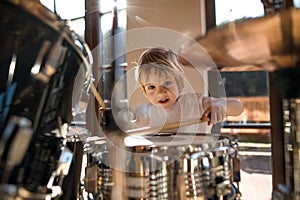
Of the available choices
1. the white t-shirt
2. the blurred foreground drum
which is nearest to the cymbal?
the blurred foreground drum

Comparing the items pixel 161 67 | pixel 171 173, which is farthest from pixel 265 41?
pixel 161 67

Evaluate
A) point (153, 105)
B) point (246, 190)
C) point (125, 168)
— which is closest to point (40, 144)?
point (125, 168)

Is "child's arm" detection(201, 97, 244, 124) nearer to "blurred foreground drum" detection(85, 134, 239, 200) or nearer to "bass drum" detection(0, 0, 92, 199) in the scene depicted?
"blurred foreground drum" detection(85, 134, 239, 200)

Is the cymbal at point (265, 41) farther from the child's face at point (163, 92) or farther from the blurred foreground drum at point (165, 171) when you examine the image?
the child's face at point (163, 92)

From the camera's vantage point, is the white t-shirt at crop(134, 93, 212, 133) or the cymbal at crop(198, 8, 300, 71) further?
the white t-shirt at crop(134, 93, 212, 133)

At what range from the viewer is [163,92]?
68 centimetres

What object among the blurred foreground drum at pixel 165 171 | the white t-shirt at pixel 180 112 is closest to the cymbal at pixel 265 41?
the blurred foreground drum at pixel 165 171

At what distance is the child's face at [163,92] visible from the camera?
667mm

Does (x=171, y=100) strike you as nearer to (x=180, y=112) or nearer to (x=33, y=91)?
(x=180, y=112)

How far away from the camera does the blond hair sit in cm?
66

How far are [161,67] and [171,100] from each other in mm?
79

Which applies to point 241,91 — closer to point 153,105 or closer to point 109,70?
point 153,105

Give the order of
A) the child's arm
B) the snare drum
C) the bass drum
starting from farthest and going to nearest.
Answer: the child's arm, the snare drum, the bass drum

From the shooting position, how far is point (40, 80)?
12.9 inches
